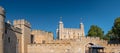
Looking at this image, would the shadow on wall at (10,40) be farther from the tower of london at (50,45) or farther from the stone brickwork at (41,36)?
the stone brickwork at (41,36)

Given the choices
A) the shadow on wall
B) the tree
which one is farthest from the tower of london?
the tree

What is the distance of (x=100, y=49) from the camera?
50.3 m

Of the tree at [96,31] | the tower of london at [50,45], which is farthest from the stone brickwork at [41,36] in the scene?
the tree at [96,31]

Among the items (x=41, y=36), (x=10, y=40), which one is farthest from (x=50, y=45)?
(x=41, y=36)

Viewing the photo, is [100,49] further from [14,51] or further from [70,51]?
[14,51]

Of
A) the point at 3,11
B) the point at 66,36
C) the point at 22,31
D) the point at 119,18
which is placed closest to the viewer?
the point at 3,11

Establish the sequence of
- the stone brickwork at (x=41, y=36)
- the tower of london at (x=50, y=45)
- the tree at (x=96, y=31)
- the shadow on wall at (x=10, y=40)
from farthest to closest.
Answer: the tree at (x=96, y=31) < the stone brickwork at (x=41, y=36) < the tower of london at (x=50, y=45) < the shadow on wall at (x=10, y=40)

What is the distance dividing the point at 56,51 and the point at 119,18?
16548 millimetres

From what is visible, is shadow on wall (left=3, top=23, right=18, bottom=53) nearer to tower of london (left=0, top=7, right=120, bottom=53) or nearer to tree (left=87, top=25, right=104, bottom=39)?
tower of london (left=0, top=7, right=120, bottom=53)

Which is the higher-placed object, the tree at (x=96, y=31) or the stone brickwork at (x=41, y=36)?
the tree at (x=96, y=31)

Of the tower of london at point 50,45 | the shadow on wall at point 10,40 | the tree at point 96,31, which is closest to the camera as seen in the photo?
the shadow on wall at point 10,40

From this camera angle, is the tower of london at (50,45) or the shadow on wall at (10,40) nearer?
the shadow on wall at (10,40)

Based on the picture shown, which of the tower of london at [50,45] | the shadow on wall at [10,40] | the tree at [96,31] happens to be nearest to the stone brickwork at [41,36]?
the tower of london at [50,45]

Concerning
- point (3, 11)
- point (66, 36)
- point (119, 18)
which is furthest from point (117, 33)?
point (66, 36)
